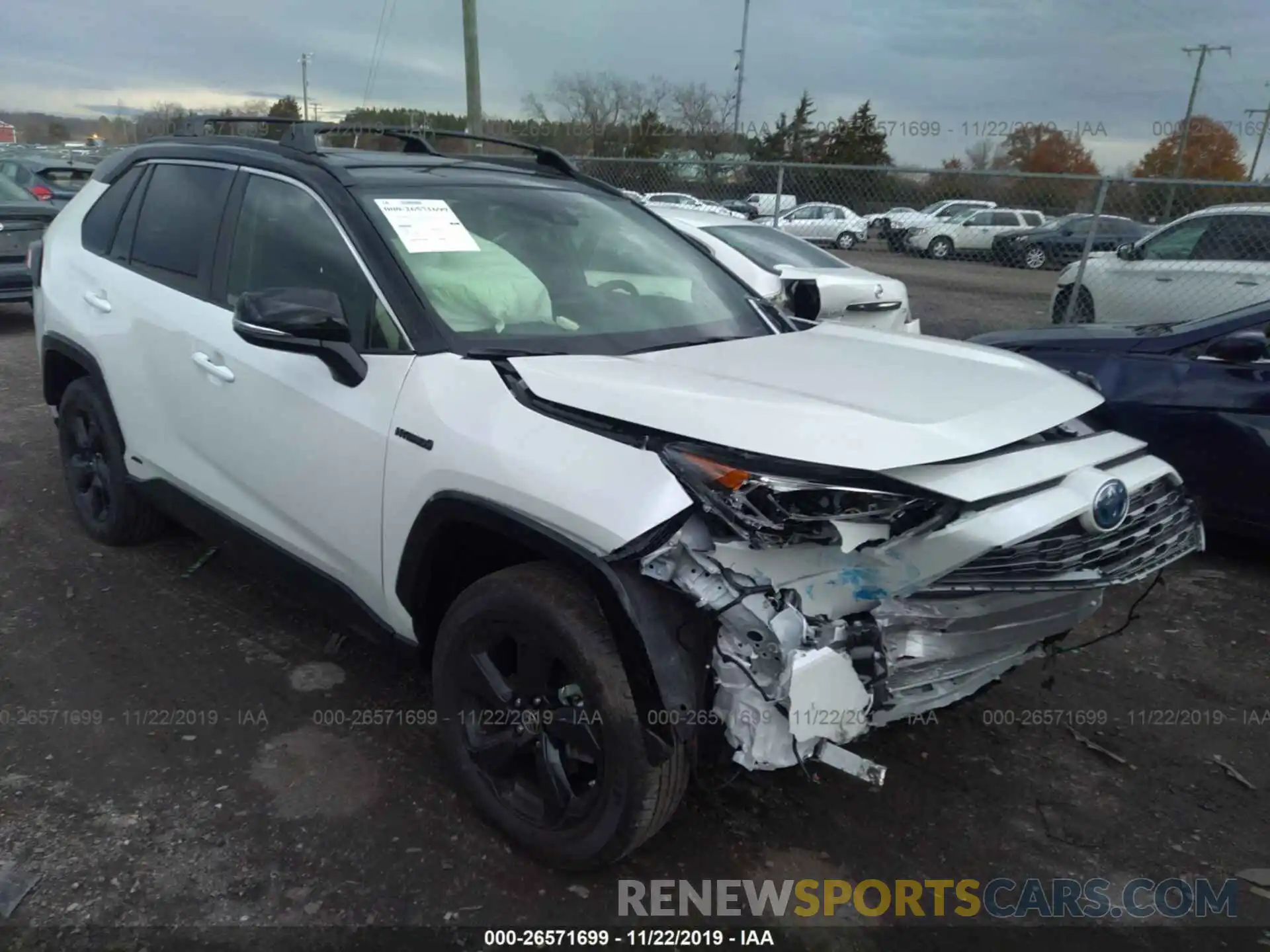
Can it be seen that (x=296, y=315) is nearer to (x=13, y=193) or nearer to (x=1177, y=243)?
(x=1177, y=243)

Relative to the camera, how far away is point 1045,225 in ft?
49.1

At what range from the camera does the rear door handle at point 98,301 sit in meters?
3.89

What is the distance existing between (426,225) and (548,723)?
61.2 inches

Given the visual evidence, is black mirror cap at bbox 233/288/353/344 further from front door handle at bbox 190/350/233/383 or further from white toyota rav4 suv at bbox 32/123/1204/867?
front door handle at bbox 190/350/233/383

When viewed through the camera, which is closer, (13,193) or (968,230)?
(13,193)

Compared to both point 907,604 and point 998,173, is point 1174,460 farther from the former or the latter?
point 998,173

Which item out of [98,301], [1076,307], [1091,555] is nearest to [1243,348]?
[1091,555]

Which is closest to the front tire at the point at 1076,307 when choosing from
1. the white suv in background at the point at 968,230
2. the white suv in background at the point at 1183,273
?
the white suv in background at the point at 1183,273

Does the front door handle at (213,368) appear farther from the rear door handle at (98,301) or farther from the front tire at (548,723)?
the front tire at (548,723)

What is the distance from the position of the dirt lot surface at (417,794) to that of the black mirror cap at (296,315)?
135cm

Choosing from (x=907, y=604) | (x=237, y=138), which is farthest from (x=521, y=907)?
(x=237, y=138)

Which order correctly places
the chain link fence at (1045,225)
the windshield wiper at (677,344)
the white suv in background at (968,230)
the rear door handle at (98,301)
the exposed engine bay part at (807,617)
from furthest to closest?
the white suv in background at (968,230)
the chain link fence at (1045,225)
the rear door handle at (98,301)
the windshield wiper at (677,344)
the exposed engine bay part at (807,617)

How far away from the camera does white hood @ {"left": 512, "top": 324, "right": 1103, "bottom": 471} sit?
2.17 m

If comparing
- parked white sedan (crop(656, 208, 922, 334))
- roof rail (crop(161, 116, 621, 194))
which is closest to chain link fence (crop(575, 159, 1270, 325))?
parked white sedan (crop(656, 208, 922, 334))
